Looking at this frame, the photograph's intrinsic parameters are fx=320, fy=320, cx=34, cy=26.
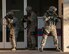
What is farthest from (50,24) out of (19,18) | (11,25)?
(19,18)

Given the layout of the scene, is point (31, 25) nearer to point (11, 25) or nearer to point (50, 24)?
point (11, 25)

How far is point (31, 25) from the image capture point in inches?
555

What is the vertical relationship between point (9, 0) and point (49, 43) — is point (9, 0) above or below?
above

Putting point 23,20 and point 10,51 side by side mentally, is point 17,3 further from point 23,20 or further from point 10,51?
point 10,51

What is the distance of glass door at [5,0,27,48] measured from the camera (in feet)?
48.2

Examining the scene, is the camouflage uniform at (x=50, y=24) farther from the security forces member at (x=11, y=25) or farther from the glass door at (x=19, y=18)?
the glass door at (x=19, y=18)

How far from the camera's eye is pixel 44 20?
1335 centimetres

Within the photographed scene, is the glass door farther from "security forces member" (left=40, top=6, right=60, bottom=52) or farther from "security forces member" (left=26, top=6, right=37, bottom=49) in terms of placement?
"security forces member" (left=40, top=6, right=60, bottom=52)

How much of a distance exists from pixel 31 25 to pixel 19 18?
104 cm

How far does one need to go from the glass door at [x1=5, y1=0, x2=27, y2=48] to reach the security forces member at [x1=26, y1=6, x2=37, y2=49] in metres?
0.54

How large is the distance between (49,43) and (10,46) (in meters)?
1.89

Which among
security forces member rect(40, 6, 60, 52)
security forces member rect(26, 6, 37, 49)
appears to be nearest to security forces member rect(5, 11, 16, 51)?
security forces member rect(26, 6, 37, 49)

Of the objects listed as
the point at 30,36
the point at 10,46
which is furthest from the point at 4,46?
the point at 30,36

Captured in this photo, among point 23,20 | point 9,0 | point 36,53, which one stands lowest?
point 36,53
